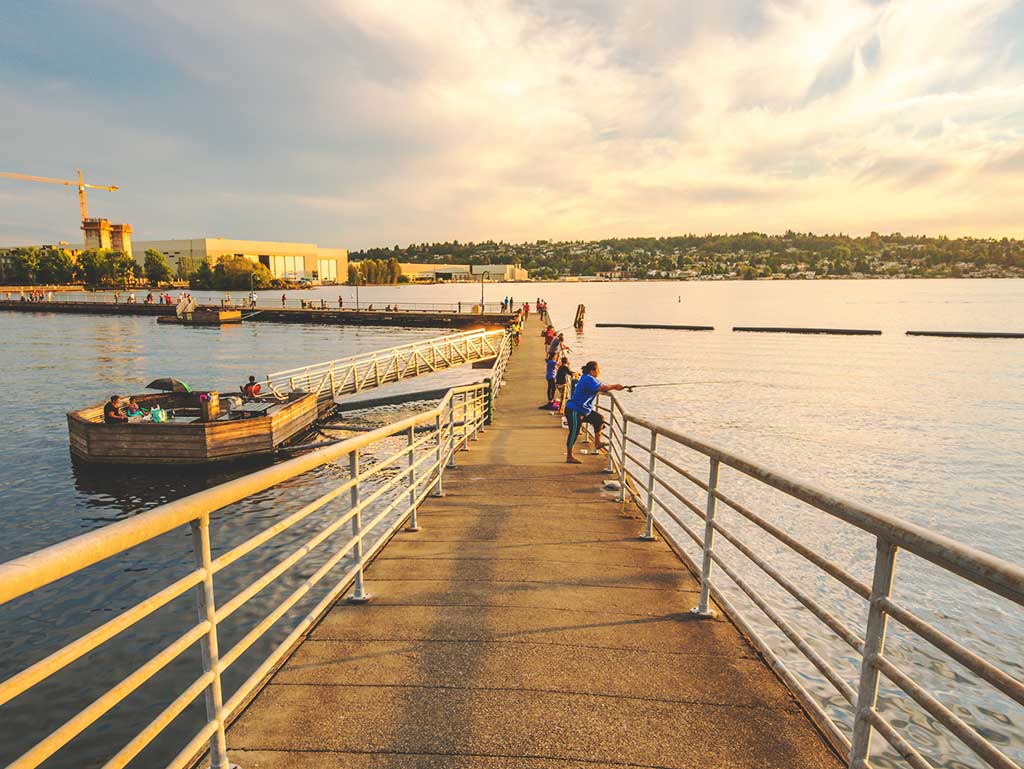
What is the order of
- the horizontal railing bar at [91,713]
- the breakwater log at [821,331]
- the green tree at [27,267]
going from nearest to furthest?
the horizontal railing bar at [91,713] < the breakwater log at [821,331] < the green tree at [27,267]

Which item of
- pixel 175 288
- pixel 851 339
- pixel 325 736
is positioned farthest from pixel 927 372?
pixel 175 288

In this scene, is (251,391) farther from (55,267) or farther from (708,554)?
(55,267)

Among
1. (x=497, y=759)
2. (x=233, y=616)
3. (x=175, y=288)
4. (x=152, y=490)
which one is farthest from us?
(x=175, y=288)

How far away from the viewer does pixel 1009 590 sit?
175cm

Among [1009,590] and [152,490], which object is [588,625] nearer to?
[1009,590]

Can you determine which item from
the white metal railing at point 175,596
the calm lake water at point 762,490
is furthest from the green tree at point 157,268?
the white metal railing at point 175,596

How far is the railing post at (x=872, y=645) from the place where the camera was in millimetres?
2330

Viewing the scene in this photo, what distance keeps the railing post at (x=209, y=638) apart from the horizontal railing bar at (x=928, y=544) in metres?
2.59

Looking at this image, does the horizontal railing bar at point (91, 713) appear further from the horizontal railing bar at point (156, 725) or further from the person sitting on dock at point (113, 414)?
the person sitting on dock at point (113, 414)

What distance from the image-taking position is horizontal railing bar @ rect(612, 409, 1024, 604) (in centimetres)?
173

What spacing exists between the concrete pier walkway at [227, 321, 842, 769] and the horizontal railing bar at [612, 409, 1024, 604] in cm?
135

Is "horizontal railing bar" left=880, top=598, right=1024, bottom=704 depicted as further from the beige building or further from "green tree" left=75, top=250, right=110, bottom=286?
"green tree" left=75, top=250, right=110, bottom=286

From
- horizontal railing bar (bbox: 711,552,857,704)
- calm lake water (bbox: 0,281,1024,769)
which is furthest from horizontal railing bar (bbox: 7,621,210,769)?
calm lake water (bbox: 0,281,1024,769)

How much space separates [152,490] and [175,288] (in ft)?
601
